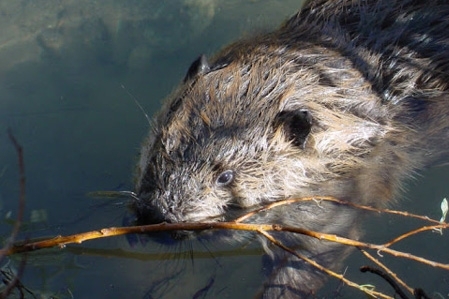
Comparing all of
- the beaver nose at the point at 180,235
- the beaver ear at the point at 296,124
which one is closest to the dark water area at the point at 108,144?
the beaver nose at the point at 180,235

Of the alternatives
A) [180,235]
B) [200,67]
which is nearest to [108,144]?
[200,67]

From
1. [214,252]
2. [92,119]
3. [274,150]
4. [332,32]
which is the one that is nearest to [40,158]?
[92,119]

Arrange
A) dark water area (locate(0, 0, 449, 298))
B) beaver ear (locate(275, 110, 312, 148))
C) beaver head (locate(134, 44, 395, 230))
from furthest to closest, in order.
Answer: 1. dark water area (locate(0, 0, 449, 298))
2. beaver ear (locate(275, 110, 312, 148))
3. beaver head (locate(134, 44, 395, 230))

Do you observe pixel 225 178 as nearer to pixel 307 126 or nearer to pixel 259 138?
pixel 259 138

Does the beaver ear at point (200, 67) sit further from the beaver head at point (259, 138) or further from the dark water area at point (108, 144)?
the dark water area at point (108, 144)

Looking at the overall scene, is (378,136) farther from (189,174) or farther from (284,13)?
(284,13)

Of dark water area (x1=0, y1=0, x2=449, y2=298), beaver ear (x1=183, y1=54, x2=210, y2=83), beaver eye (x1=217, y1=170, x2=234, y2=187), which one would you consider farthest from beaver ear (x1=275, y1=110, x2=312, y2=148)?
dark water area (x1=0, y1=0, x2=449, y2=298)

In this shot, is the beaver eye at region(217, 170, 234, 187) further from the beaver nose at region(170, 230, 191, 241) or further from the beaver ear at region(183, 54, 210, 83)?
the beaver ear at region(183, 54, 210, 83)
